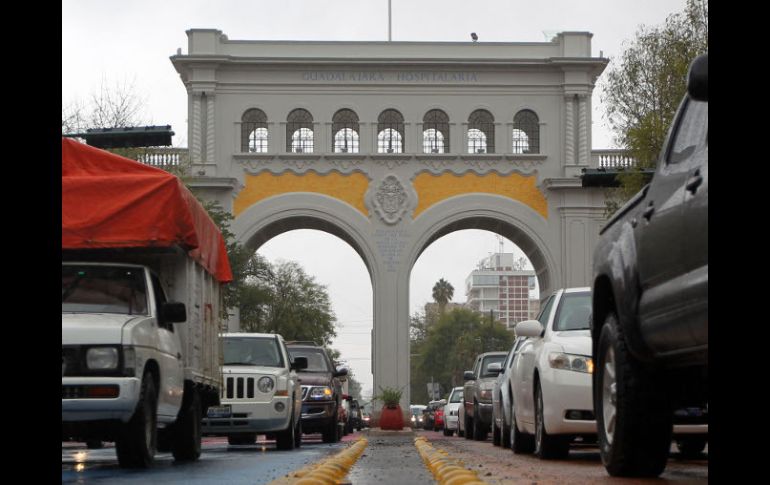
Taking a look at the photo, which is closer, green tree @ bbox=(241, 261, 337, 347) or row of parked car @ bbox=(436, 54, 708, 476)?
row of parked car @ bbox=(436, 54, 708, 476)

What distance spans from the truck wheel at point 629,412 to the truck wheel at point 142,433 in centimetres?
435

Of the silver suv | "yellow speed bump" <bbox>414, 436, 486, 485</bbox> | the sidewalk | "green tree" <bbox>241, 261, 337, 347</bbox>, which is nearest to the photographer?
"yellow speed bump" <bbox>414, 436, 486, 485</bbox>

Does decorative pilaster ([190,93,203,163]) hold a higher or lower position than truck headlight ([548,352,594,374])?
higher

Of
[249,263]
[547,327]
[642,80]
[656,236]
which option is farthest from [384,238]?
[656,236]

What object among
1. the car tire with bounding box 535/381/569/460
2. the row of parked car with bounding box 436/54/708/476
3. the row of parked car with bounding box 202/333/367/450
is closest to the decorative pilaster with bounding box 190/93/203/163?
the row of parked car with bounding box 202/333/367/450

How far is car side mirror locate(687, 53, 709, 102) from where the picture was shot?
6746mm

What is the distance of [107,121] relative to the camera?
4650cm

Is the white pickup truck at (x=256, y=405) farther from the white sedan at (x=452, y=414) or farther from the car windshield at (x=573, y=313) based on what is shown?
the white sedan at (x=452, y=414)

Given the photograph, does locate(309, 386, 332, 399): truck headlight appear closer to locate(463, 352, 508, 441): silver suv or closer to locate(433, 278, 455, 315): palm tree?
locate(463, 352, 508, 441): silver suv

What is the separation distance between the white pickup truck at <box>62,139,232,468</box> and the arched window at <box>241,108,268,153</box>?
4320cm

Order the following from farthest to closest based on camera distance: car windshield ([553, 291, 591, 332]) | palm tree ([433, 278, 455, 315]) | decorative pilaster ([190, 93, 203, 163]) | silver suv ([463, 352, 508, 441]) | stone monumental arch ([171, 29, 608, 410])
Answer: palm tree ([433, 278, 455, 315]), decorative pilaster ([190, 93, 203, 163]), stone monumental arch ([171, 29, 608, 410]), silver suv ([463, 352, 508, 441]), car windshield ([553, 291, 591, 332])

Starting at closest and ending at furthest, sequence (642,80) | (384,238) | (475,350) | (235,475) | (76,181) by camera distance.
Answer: (235,475) < (76,181) < (642,80) < (384,238) < (475,350)
